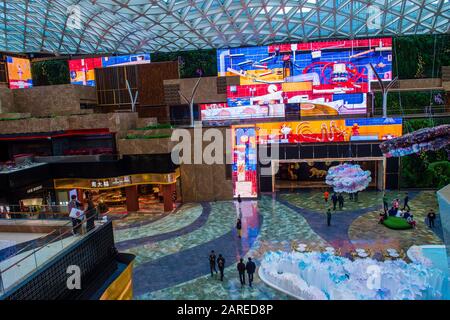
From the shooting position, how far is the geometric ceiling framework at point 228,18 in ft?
132

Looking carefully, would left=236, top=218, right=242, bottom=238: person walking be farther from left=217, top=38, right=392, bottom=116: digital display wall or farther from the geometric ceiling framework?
the geometric ceiling framework

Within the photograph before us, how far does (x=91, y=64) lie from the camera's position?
46938 millimetres

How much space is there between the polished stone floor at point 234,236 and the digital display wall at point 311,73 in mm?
12556

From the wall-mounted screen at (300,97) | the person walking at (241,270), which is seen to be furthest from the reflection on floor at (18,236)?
the wall-mounted screen at (300,97)

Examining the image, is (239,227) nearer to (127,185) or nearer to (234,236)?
(234,236)

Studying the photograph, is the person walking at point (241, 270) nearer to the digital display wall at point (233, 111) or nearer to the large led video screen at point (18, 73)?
the digital display wall at point (233, 111)

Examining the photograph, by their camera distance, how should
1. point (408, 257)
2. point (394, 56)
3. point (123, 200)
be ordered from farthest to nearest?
point (394, 56) → point (123, 200) → point (408, 257)

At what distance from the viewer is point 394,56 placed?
152ft

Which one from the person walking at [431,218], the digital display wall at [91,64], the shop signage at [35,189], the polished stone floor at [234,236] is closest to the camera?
the polished stone floor at [234,236]

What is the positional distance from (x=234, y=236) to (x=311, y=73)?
79.7ft

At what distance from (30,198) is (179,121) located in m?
17.5

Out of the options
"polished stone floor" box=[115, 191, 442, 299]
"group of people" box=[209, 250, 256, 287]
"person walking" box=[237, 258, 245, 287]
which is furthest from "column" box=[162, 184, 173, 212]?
"person walking" box=[237, 258, 245, 287]

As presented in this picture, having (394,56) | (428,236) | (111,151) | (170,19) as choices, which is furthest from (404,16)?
(111,151)
